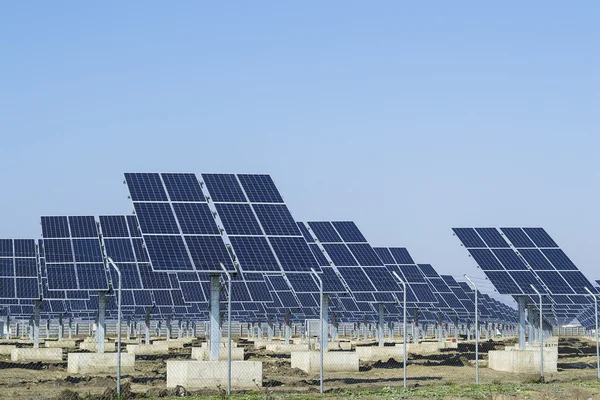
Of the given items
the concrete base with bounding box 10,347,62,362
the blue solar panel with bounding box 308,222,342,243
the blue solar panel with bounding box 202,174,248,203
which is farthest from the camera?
the blue solar panel with bounding box 308,222,342,243

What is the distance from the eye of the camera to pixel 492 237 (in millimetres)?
49062

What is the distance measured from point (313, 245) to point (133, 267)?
9.43m

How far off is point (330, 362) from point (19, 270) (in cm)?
2269

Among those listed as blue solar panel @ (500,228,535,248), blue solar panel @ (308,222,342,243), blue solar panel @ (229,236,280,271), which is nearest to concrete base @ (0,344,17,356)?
blue solar panel @ (308,222,342,243)

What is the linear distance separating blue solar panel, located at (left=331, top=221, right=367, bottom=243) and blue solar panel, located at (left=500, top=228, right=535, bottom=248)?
9556 millimetres

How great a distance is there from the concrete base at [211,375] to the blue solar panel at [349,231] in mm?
26506

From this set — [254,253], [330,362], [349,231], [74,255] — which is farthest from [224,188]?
[349,231]

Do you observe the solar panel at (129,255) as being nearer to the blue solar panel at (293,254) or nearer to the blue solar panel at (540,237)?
the blue solar panel at (540,237)

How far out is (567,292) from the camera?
143 ft

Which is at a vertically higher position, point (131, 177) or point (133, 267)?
point (131, 177)

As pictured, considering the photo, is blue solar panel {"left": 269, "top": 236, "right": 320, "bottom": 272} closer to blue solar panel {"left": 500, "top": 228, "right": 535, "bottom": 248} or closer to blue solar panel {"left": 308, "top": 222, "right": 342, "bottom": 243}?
blue solar panel {"left": 500, "top": 228, "right": 535, "bottom": 248}

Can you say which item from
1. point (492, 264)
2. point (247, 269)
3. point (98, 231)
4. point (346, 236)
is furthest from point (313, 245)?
point (247, 269)

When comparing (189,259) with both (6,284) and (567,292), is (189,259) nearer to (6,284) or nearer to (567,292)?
(567,292)

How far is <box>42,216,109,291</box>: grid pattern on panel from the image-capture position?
4728cm
